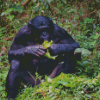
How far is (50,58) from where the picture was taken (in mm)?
2848

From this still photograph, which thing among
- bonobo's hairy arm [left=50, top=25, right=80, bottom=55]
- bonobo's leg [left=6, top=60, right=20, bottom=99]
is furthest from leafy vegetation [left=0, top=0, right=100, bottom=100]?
bonobo's hairy arm [left=50, top=25, right=80, bottom=55]

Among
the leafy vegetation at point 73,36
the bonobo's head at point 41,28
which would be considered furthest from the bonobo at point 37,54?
the leafy vegetation at point 73,36

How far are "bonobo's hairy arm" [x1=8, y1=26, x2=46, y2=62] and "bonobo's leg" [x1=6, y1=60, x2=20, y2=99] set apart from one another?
5.5 inches

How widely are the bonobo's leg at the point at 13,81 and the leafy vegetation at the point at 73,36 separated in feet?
0.45

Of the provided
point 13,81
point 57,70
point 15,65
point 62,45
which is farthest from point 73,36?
point 13,81

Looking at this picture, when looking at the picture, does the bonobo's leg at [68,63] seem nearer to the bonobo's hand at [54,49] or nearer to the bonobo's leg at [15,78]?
the bonobo's hand at [54,49]

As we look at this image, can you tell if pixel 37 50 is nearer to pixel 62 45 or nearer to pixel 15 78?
pixel 62 45

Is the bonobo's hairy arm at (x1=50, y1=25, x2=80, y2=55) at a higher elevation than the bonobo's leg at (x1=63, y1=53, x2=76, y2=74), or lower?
higher

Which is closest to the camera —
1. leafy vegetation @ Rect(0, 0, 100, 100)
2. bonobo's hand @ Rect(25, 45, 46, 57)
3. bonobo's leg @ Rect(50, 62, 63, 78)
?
leafy vegetation @ Rect(0, 0, 100, 100)

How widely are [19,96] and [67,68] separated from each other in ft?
3.06

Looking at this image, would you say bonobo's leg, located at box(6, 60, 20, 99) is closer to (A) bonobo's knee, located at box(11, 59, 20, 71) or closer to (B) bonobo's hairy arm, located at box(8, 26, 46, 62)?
(A) bonobo's knee, located at box(11, 59, 20, 71)

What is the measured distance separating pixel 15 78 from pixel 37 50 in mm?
602

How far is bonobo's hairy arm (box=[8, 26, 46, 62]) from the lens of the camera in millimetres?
2822

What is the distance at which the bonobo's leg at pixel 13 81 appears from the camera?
9.36ft
